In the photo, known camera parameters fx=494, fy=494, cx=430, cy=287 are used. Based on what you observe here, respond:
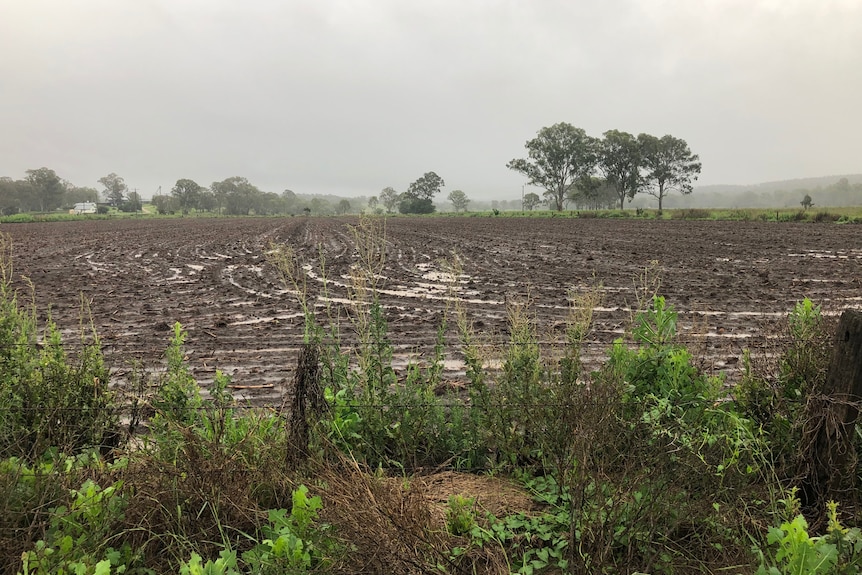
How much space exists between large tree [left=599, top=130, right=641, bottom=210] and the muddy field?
7698 centimetres

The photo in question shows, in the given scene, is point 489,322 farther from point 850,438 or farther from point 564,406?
point 850,438

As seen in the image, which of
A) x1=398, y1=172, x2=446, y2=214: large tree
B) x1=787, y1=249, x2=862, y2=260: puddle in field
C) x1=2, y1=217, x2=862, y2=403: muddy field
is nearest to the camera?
x1=2, y1=217, x2=862, y2=403: muddy field

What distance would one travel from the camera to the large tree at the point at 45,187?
152m

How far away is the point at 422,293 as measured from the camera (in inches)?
510

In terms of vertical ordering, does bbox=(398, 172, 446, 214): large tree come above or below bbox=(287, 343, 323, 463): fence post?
above

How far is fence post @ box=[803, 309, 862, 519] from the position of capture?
3115 millimetres

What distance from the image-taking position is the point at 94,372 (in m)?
4.31

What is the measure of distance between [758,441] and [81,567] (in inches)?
161

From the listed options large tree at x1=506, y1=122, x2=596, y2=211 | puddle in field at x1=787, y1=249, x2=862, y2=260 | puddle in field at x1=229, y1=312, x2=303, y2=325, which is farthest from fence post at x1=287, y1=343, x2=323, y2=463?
large tree at x1=506, y1=122, x2=596, y2=211

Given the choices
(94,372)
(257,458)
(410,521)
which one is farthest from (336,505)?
(94,372)

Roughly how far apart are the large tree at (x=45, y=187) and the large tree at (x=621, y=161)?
163425 mm

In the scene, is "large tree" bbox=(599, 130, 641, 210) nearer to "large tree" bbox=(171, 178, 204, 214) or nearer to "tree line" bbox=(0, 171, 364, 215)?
"tree line" bbox=(0, 171, 364, 215)

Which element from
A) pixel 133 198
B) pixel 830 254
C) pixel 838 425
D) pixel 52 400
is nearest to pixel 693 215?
pixel 830 254

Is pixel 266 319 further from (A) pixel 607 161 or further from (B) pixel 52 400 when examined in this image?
(A) pixel 607 161
